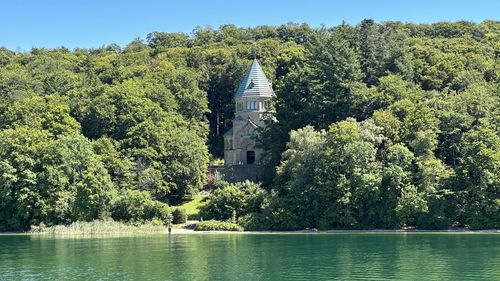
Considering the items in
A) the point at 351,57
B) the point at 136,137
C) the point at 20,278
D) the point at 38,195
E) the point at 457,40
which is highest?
the point at 457,40

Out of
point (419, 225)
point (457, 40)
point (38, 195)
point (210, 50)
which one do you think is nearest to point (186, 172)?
Answer: point (38, 195)

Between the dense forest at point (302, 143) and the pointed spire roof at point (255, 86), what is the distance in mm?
8799

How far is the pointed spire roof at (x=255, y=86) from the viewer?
9656 cm

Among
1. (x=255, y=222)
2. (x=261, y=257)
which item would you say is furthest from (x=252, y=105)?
(x=261, y=257)

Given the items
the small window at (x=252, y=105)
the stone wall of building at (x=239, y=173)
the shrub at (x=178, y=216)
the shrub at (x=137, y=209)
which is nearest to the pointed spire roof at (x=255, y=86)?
the small window at (x=252, y=105)

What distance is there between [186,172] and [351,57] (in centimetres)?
2474

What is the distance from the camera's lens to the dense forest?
70438mm

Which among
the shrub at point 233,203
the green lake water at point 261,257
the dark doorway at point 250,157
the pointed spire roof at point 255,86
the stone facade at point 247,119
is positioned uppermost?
the pointed spire roof at point 255,86

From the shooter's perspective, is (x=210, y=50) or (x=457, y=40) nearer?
(x=457, y=40)

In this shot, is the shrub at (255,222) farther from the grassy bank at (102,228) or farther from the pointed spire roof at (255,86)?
the pointed spire roof at (255,86)

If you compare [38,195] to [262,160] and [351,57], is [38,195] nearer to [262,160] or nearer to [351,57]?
[262,160]

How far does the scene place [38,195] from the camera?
253ft

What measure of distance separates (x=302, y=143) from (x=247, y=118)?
2222 cm

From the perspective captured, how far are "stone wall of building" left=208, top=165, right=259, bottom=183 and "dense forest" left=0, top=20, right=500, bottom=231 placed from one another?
122 inches
